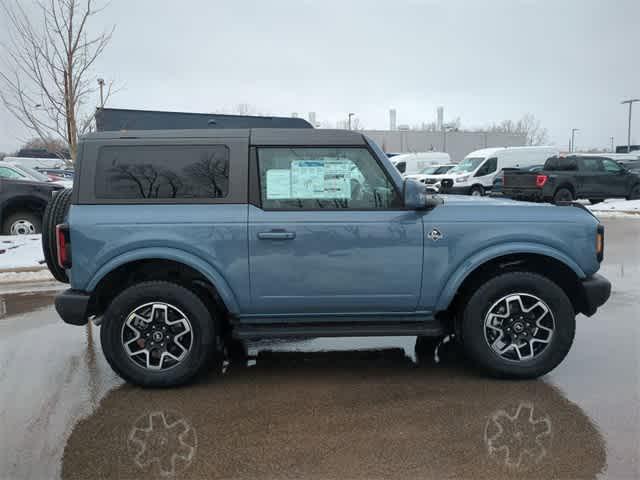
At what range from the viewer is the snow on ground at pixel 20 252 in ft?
30.5

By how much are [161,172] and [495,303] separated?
2.79m

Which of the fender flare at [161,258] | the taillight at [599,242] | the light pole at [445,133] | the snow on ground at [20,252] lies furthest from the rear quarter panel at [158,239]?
the light pole at [445,133]

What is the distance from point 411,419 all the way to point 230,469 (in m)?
1.27

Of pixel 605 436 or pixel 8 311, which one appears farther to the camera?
pixel 8 311

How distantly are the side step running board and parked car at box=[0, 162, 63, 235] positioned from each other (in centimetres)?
869

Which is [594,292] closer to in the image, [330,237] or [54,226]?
[330,237]

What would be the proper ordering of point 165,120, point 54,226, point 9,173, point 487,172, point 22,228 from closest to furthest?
1. point 54,226
2. point 165,120
3. point 22,228
4. point 9,173
5. point 487,172

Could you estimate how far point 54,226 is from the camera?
178 inches

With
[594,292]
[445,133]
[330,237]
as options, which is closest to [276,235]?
[330,237]

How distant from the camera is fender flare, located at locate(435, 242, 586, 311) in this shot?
4254 mm

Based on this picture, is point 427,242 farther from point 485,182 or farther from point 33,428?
point 485,182

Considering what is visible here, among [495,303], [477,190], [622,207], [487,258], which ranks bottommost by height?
[622,207]

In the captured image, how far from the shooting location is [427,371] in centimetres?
461

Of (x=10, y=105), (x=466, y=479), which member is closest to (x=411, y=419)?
(x=466, y=479)
